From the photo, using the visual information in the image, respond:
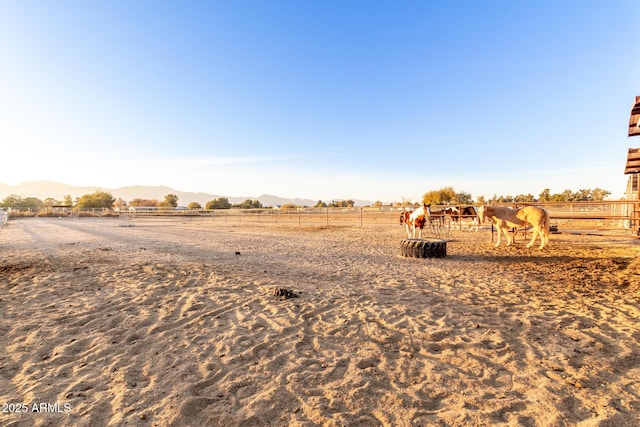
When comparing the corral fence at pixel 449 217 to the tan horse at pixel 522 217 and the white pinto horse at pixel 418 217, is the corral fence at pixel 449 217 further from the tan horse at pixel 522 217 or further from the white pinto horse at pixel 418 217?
the white pinto horse at pixel 418 217

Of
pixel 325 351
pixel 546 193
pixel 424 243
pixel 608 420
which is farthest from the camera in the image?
pixel 546 193

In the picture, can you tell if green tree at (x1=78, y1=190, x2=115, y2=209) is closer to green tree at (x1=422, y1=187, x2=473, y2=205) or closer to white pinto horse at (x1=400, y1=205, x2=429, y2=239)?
green tree at (x1=422, y1=187, x2=473, y2=205)

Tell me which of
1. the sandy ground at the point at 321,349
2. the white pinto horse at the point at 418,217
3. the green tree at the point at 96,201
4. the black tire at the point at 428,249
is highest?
the green tree at the point at 96,201

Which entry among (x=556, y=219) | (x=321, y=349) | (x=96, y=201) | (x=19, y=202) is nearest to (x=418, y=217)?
(x=321, y=349)

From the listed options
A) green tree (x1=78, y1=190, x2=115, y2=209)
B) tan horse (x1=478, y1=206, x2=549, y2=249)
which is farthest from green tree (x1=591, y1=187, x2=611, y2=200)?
green tree (x1=78, y1=190, x2=115, y2=209)

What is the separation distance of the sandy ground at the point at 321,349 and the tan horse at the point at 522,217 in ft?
10.2

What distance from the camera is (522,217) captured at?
30.3 ft

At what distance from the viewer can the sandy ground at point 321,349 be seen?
211 cm

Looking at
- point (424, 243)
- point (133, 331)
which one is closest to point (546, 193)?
point (424, 243)

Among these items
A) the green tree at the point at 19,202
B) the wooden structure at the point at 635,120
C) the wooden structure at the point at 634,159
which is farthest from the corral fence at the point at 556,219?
the green tree at the point at 19,202

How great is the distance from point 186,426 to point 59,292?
14.9 ft

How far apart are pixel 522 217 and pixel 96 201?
6875 centimetres

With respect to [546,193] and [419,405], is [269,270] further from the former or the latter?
[546,193]

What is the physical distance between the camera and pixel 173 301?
14.7ft
